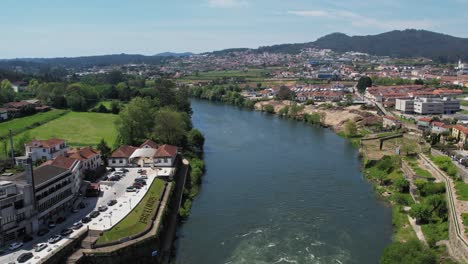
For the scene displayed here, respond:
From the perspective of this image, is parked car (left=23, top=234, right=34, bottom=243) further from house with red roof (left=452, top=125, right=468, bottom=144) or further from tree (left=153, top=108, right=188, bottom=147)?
house with red roof (left=452, top=125, right=468, bottom=144)

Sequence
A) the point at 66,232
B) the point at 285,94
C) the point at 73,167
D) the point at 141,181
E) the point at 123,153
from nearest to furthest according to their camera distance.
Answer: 1. the point at 66,232
2. the point at 73,167
3. the point at 141,181
4. the point at 123,153
5. the point at 285,94

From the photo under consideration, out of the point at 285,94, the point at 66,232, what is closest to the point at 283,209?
the point at 66,232

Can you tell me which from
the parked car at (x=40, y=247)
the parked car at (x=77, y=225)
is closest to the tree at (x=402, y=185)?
the parked car at (x=77, y=225)

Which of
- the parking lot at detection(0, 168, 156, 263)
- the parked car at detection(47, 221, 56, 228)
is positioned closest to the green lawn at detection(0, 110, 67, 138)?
the parking lot at detection(0, 168, 156, 263)

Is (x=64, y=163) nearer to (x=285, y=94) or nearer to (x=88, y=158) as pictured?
(x=88, y=158)

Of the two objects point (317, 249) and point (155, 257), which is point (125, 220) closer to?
point (155, 257)

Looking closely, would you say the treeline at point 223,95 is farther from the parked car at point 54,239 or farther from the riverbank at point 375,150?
the parked car at point 54,239
